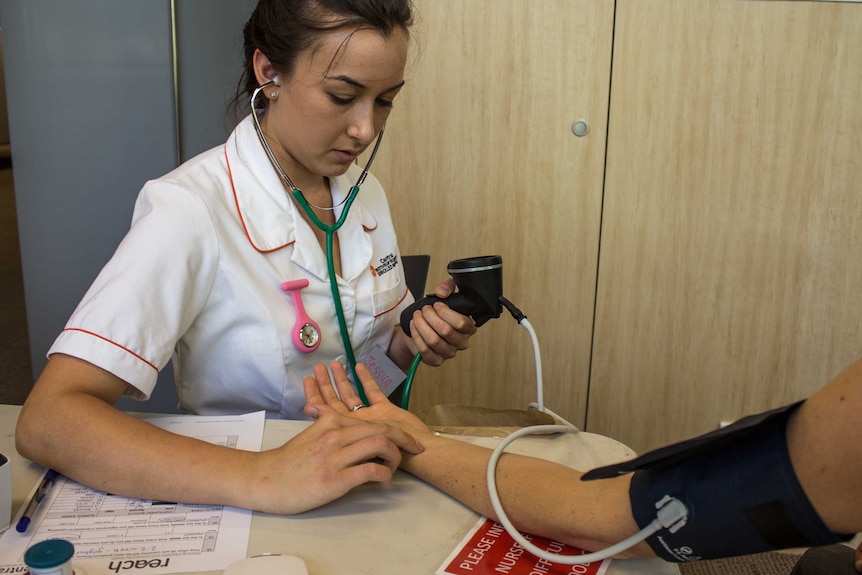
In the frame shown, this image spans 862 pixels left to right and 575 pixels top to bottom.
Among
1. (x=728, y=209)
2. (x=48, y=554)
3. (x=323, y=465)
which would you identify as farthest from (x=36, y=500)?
(x=728, y=209)

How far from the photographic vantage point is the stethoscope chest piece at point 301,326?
1271 millimetres

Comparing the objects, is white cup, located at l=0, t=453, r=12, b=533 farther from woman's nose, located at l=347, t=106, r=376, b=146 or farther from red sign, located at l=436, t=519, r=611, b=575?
woman's nose, located at l=347, t=106, r=376, b=146

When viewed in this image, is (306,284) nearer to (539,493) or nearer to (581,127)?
(539,493)

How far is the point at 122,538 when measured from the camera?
2.89 feet

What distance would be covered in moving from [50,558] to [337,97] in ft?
2.55

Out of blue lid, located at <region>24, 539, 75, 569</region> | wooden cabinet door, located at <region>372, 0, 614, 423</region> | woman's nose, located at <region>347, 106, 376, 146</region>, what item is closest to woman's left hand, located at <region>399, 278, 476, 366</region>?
woman's nose, located at <region>347, 106, 376, 146</region>

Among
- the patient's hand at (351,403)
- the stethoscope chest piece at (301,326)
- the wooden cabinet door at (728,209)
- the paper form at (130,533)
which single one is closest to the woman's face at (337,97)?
the stethoscope chest piece at (301,326)

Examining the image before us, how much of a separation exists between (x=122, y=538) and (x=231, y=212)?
21.3 inches

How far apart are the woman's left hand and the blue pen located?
0.58 meters

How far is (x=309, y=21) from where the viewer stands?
1.27 meters

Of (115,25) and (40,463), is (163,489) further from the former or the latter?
(115,25)

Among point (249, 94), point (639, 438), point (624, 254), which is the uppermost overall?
point (249, 94)

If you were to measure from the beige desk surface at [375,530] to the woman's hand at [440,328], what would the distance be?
1.07ft

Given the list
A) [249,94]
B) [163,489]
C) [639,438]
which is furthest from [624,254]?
[163,489]
